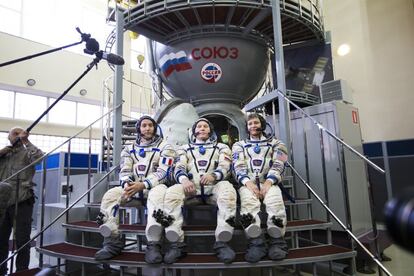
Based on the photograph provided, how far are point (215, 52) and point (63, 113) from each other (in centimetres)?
738

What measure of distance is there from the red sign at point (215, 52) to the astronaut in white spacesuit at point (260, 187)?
1.30 metres

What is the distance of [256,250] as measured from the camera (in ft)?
6.36

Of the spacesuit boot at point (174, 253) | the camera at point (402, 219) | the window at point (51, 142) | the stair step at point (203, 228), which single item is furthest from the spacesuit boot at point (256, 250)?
the window at point (51, 142)

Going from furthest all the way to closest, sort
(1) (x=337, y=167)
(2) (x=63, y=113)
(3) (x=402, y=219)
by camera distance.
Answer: (2) (x=63, y=113) → (1) (x=337, y=167) → (3) (x=402, y=219)

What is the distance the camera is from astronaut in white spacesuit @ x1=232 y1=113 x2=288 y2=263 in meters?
1.97

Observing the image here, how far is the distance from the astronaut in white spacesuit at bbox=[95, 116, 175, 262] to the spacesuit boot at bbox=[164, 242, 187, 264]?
0.10 meters

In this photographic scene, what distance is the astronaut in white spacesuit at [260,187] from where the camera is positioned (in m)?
1.97

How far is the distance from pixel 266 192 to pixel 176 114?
5.65ft

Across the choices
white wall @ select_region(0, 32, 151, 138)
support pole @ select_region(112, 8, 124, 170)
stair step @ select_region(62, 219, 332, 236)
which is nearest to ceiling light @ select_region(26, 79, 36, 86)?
white wall @ select_region(0, 32, 151, 138)

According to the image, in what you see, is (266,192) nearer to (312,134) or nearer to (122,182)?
(122,182)

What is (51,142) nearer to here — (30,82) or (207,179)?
(30,82)

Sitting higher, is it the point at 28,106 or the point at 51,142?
the point at 28,106

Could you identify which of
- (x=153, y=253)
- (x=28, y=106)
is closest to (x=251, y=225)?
(x=153, y=253)

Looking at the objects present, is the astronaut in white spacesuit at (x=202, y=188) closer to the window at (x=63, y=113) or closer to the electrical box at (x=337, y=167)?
the electrical box at (x=337, y=167)
